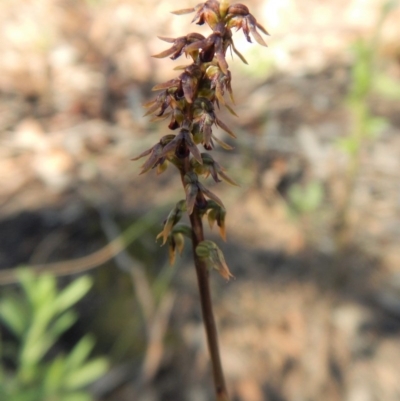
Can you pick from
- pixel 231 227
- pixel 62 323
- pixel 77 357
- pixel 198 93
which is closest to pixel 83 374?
pixel 77 357

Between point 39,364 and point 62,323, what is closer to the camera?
point 62,323

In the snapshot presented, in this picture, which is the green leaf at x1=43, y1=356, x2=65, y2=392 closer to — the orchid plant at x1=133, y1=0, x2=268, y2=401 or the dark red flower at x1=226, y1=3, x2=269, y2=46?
the orchid plant at x1=133, y1=0, x2=268, y2=401

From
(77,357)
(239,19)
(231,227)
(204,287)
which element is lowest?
(204,287)

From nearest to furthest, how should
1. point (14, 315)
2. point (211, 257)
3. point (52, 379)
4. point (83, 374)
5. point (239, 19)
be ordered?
1. point (239, 19)
2. point (211, 257)
3. point (52, 379)
4. point (83, 374)
5. point (14, 315)

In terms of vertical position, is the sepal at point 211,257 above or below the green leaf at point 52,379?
below

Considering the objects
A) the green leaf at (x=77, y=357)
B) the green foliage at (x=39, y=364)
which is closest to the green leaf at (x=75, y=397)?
the green foliage at (x=39, y=364)

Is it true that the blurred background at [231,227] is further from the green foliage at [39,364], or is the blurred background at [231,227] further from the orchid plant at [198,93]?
the orchid plant at [198,93]

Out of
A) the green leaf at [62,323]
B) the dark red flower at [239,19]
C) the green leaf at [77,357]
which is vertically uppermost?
the green leaf at [62,323]

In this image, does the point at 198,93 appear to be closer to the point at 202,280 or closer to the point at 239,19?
the point at 239,19

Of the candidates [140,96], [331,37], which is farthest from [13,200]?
[331,37]

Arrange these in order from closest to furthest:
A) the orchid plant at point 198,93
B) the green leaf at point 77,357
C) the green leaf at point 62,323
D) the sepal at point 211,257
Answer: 1. the orchid plant at point 198,93
2. the sepal at point 211,257
3. the green leaf at point 77,357
4. the green leaf at point 62,323
